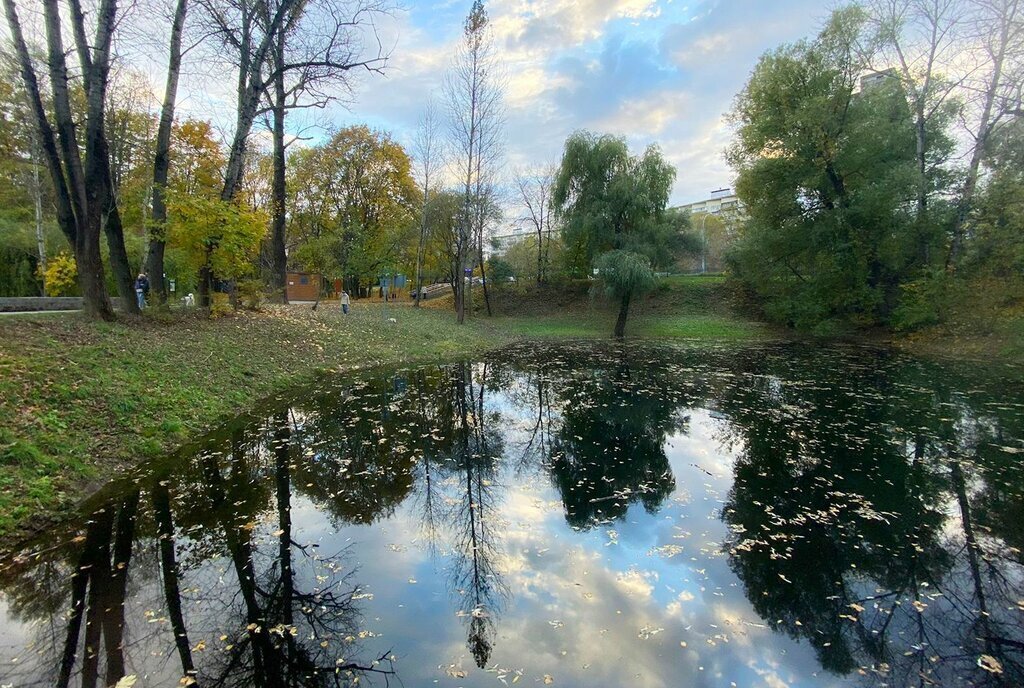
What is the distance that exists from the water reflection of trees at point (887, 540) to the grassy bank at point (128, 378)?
705cm

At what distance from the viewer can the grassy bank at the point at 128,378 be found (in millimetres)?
5340

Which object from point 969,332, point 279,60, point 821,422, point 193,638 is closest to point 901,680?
point 193,638

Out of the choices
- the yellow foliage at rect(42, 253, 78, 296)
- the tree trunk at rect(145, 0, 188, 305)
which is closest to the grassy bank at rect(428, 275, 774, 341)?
the tree trunk at rect(145, 0, 188, 305)

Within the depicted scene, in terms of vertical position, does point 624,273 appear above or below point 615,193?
below

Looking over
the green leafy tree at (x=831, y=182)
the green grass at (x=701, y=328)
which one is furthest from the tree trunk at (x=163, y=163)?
the green leafy tree at (x=831, y=182)

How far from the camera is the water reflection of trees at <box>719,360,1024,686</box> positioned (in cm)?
325

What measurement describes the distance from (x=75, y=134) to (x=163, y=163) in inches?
102

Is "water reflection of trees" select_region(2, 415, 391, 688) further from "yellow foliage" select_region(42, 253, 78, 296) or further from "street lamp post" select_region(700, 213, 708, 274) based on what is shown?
"street lamp post" select_region(700, 213, 708, 274)

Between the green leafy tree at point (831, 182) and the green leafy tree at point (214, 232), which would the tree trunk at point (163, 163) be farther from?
the green leafy tree at point (831, 182)

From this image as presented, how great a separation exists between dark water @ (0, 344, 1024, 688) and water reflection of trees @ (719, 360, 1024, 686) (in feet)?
0.08

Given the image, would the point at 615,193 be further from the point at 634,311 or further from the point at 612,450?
the point at 612,450

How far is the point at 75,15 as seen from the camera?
9.20 meters

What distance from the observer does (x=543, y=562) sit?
435cm

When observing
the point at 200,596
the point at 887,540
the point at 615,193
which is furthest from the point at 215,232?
the point at 615,193
